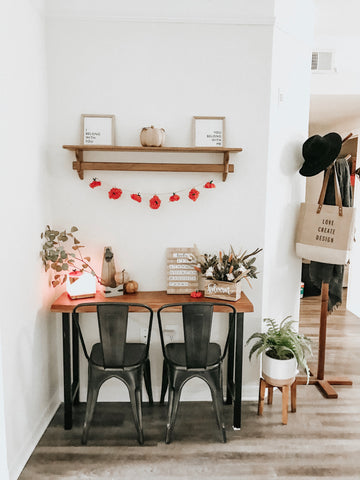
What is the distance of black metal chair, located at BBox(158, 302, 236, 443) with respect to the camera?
2.03 metres

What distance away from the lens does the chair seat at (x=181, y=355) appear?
85.7 inches

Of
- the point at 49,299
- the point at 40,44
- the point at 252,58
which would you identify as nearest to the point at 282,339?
the point at 49,299

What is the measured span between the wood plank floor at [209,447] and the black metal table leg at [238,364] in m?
0.09

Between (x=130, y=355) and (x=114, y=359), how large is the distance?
0.19 metres

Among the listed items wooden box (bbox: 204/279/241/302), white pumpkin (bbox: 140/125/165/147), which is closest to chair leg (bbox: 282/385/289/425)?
wooden box (bbox: 204/279/241/302)

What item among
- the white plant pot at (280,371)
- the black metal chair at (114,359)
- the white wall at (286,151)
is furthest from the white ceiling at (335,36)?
the black metal chair at (114,359)

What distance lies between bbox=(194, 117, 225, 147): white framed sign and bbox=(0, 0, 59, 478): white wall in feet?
3.18

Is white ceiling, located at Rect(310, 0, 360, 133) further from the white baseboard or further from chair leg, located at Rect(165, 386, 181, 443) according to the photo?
the white baseboard

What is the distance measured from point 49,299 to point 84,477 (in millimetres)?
1052

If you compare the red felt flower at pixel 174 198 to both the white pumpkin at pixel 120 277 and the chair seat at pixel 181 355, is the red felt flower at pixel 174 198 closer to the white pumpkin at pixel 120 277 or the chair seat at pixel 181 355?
the white pumpkin at pixel 120 277

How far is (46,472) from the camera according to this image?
198 cm

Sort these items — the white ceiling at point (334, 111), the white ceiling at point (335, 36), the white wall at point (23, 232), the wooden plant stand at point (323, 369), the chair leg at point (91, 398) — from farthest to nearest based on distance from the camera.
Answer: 1. the white ceiling at point (334, 111)
2. the white ceiling at point (335, 36)
3. the wooden plant stand at point (323, 369)
4. the chair leg at point (91, 398)
5. the white wall at point (23, 232)

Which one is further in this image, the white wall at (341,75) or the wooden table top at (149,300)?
the white wall at (341,75)

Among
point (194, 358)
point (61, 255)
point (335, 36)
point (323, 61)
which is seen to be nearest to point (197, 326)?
point (194, 358)
